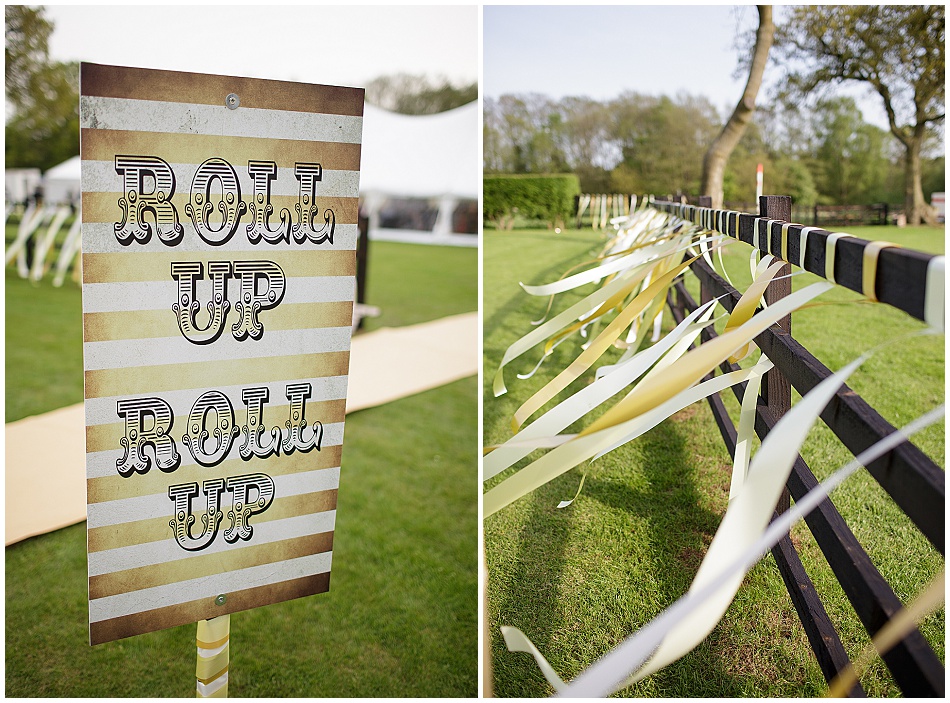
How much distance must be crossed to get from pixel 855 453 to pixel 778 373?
64cm

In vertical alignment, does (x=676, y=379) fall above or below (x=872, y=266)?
below

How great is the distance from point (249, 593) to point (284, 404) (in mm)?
322

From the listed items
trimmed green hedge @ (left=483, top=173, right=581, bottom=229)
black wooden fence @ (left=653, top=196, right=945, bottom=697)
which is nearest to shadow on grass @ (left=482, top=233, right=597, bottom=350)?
black wooden fence @ (left=653, top=196, right=945, bottom=697)

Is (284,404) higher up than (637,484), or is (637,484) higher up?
(284,404)

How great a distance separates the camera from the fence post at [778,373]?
1357mm

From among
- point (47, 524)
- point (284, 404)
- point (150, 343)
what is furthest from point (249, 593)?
point (47, 524)

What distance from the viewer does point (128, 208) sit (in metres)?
0.81

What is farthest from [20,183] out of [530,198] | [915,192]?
[915,192]

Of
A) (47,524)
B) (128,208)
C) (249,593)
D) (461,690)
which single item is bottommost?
(461,690)

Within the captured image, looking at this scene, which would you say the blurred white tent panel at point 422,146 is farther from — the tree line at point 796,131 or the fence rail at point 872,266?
the fence rail at point 872,266

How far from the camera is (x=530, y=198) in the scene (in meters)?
16.7

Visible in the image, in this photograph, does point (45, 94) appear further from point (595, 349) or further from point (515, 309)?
point (595, 349)

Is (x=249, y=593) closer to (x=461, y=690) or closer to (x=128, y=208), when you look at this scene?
(x=128, y=208)

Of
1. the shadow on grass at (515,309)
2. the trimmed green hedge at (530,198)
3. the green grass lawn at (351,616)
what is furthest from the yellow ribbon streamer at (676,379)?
the trimmed green hedge at (530,198)
